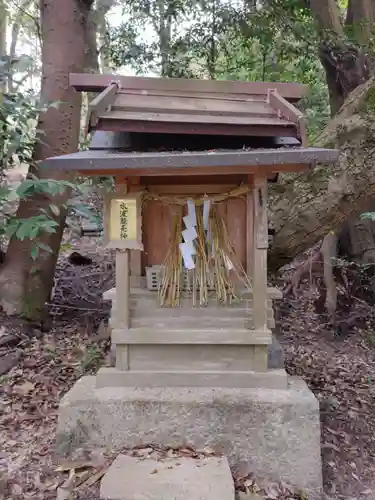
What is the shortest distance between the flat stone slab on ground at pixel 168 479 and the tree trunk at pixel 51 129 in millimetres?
2673

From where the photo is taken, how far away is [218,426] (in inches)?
140

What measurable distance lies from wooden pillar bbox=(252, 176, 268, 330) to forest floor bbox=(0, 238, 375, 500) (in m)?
1.42

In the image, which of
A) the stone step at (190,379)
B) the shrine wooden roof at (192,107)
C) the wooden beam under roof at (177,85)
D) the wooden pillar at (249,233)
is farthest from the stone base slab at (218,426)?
the wooden beam under roof at (177,85)

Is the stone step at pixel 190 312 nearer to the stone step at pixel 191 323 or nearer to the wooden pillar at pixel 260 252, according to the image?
the stone step at pixel 191 323

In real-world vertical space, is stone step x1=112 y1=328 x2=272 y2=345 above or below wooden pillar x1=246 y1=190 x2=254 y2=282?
below

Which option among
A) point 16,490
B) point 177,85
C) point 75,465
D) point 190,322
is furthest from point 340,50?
point 16,490

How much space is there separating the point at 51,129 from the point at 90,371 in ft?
9.14

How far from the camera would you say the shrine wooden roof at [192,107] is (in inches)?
136

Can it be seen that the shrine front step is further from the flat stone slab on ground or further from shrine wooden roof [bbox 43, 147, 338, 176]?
shrine wooden roof [bbox 43, 147, 338, 176]

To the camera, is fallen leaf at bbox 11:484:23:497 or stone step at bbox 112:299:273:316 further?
stone step at bbox 112:299:273:316

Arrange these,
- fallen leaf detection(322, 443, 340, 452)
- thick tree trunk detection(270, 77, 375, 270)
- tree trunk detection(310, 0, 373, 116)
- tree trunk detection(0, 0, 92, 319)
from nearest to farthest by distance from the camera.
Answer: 1. fallen leaf detection(322, 443, 340, 452)
2. thick tree trunk detection(270, 77, 375, 270)
3. tree trunk detection(0, 0, 92, 319)
4. tree trunk detection(310, 0, 373, 116)

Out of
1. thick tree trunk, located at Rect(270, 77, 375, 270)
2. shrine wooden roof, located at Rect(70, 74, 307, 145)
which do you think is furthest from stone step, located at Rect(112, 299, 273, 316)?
thick tree trunk, located at Rect(270, 77, 375, 270)

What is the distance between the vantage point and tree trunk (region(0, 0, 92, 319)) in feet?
17.7

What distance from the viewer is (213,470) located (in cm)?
324
